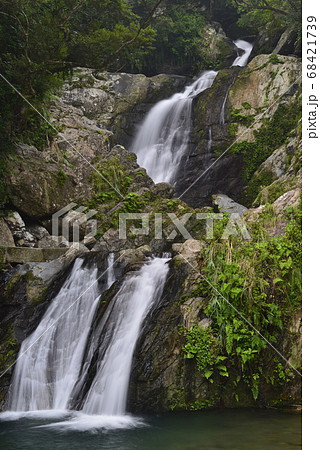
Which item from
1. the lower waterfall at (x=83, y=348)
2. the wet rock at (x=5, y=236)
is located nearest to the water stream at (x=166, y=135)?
the wet rock at (x=5, y=236)

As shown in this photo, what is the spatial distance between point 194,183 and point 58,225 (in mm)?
6132

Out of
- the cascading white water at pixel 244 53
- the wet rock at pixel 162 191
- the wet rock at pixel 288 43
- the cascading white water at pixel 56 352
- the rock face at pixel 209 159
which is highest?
the cascading white water at pixel 244 53

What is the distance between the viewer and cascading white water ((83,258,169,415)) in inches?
229

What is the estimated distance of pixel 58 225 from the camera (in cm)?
1124

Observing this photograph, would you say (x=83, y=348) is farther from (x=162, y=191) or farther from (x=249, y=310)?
(x=162, y=191)

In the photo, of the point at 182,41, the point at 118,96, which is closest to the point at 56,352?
the point at 118,96

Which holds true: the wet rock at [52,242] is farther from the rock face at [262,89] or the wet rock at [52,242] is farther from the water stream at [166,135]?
the rock face at [262,89]

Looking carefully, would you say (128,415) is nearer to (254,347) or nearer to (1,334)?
(254,347)

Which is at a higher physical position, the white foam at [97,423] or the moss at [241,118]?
the moss at [241,118]

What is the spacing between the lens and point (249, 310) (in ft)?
19.4

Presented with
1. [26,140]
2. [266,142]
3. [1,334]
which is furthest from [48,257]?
[266,142]

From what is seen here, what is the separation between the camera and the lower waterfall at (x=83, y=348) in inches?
233

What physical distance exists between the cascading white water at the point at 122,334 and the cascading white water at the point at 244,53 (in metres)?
16.4

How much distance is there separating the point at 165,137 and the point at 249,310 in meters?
12.2
